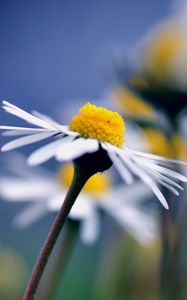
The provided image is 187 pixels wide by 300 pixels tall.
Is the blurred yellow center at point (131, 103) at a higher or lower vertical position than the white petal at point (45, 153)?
higher

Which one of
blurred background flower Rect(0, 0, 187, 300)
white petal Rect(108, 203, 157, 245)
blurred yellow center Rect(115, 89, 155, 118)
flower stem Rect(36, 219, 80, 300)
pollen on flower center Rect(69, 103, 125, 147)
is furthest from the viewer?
blurred yellow center Rect(115, 89, 155, 118)

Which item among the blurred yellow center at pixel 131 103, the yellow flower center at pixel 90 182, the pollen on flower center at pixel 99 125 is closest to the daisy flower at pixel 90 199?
the yellow flower center at pixel 90 182

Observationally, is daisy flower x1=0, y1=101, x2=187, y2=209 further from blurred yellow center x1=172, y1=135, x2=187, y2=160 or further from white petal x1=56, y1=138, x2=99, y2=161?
blurred yellow center x1=172, y1=135, x2=187, y2=160

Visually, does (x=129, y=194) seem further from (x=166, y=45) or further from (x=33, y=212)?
(x=166, y=45)

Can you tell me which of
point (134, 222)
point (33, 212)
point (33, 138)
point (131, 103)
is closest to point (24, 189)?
point (33, 212)

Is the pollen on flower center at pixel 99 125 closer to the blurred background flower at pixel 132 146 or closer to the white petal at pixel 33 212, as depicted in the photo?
the blurred background flower at pixel 132 146

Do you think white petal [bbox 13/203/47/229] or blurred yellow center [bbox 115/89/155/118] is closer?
white petal [bbox 13/203/47/229]

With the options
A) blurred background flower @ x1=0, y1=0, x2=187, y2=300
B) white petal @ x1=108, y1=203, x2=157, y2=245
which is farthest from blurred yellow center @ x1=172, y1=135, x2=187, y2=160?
white petal @ x1=108, y1=203, x2=157, y2=245
